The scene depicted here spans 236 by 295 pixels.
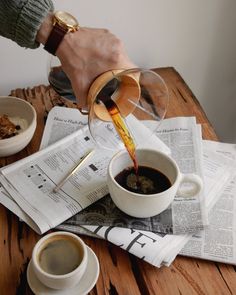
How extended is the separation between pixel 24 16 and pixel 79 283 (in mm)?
391

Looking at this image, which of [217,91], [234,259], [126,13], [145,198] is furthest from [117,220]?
[217,91]

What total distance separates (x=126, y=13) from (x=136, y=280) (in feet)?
2.05

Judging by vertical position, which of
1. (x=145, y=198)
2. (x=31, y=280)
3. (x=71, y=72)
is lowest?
(x=31, y=280)

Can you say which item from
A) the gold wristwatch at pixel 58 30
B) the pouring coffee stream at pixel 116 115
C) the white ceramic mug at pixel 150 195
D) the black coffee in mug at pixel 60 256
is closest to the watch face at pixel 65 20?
the gold wristwatch at pixel 58 30

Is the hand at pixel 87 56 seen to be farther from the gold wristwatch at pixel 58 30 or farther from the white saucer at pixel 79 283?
the white saucer at pixel 79 283

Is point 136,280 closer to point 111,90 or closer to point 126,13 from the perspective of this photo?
point 111,90

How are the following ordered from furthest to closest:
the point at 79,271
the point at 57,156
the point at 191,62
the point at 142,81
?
the point at 191,62 → the point at 57,156 → the point at 142,81 → the point at 79,271

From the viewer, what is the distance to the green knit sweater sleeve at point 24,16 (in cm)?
64

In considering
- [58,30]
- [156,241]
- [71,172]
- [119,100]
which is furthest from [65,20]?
[156,241]

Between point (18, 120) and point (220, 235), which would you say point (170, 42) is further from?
point (220, 235)

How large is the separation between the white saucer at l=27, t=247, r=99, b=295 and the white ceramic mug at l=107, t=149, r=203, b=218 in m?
0.10

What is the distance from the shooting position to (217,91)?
123cm

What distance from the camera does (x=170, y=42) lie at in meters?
1.08

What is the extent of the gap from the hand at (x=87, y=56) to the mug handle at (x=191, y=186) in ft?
0.63
